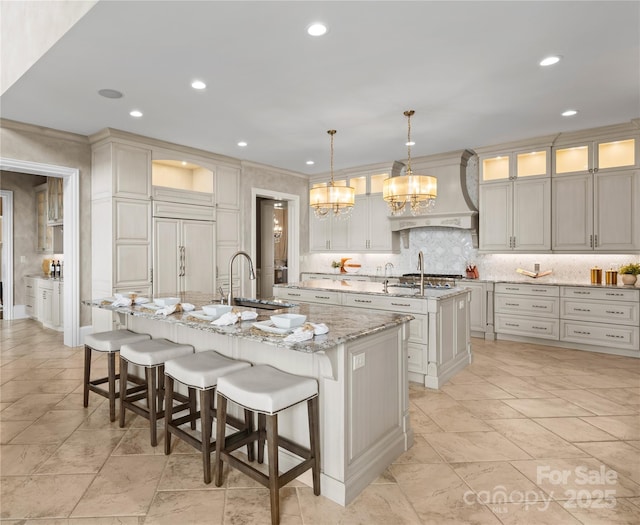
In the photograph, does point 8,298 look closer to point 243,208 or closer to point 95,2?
point 243,208

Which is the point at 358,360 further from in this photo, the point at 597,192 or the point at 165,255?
the point at 597,192

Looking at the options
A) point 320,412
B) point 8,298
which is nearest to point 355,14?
point 320,412

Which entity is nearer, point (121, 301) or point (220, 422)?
point (220, 422)

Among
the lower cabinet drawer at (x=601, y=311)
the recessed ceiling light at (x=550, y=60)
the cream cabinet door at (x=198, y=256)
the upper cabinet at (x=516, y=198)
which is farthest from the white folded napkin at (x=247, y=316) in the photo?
the upper cabinet at (x=516, y=198)

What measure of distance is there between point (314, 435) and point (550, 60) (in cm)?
351

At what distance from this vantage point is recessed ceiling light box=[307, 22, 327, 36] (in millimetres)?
2799

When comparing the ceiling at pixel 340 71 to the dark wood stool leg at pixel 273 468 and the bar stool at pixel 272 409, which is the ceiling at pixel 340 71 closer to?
the bar stool at pixel 272 409

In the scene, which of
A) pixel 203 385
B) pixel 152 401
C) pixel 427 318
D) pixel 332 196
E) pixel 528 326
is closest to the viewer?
pixel 203 385

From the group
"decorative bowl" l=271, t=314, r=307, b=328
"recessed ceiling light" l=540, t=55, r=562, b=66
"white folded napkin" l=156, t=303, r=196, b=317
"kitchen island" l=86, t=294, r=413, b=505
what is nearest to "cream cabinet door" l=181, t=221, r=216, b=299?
"white folded napkin" l=156, t=303, r=196, b=317

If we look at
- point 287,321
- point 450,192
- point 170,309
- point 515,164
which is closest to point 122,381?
point 170,309

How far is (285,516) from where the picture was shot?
1.99 metres

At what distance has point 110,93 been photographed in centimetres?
399

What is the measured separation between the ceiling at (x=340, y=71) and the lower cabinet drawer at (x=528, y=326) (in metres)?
2.60

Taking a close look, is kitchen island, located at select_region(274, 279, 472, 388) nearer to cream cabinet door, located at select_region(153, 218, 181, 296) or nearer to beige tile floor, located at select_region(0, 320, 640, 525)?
beige tile floor, located at select_region(0, 320, 640, 525)
